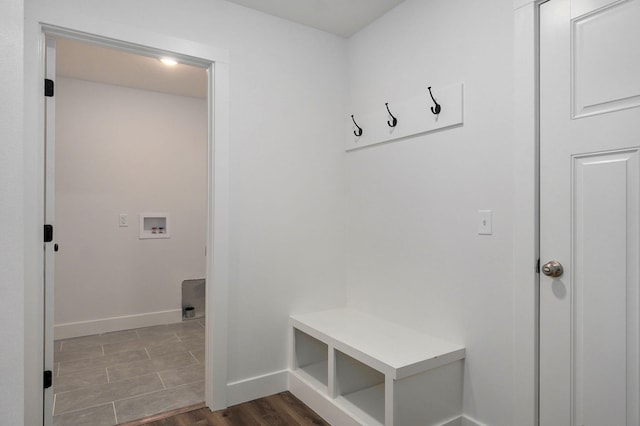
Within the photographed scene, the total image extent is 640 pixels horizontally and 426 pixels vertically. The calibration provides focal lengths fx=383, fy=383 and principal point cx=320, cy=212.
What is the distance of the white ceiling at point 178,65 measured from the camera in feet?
7.86

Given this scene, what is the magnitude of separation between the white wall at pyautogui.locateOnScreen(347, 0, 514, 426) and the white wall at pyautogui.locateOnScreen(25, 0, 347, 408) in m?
0.21

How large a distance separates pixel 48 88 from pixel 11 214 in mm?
1213

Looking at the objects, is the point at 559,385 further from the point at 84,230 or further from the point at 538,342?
the point at 84,230

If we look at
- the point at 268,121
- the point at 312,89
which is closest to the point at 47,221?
the point at 268,121

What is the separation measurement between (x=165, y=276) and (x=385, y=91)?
9.95ft

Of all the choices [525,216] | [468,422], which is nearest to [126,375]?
[468,422]

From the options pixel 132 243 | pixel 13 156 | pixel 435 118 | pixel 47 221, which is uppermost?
pixel 435 118

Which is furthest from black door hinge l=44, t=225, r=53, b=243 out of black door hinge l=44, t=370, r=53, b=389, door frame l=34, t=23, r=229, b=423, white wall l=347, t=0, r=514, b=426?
white wall l=347, t=0, r=514, b=426

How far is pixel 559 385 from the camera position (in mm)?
1598

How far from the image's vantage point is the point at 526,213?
5.54ft

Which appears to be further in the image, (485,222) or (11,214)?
(485,222)

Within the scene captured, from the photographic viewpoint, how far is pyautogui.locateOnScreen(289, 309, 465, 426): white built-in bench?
1.81 meters

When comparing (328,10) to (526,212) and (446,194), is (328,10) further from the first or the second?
(526,212)

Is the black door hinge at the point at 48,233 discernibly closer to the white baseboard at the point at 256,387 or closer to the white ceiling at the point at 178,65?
the white ceiling at the point at 178,65
